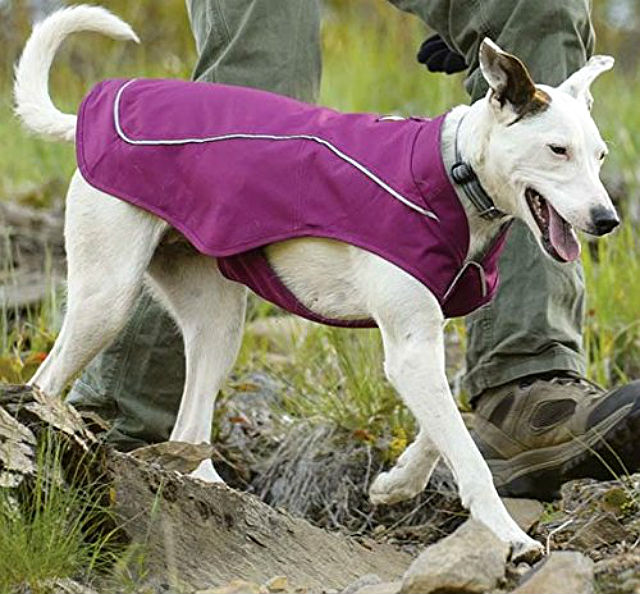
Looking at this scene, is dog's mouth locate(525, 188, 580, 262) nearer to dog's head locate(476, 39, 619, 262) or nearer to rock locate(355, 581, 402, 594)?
dog's head locate(476, 39, 619, 262)

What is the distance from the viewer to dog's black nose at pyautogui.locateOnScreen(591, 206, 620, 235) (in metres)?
2.89

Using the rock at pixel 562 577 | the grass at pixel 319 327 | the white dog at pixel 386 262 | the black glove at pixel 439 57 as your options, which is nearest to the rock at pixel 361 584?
the white dog at pixel 386 262

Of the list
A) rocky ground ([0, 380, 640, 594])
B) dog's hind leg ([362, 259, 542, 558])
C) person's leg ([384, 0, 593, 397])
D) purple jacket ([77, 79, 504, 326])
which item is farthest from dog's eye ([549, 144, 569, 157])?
rocky ground ([0, 380, 640, 594])

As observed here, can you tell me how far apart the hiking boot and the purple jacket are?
0.49 metres

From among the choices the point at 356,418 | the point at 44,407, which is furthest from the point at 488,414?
the point at 44,407

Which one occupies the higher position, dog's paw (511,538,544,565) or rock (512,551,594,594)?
rock (512,551,594,594)

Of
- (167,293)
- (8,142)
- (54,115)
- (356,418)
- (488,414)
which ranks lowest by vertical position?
(8,142)

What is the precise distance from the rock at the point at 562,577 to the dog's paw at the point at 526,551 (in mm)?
426

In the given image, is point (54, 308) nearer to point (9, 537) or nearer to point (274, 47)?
point (274, 47)

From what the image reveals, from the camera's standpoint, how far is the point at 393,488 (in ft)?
A: 11.5

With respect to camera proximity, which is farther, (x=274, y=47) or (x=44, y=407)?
(x=274, y=47)

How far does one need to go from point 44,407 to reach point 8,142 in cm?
488

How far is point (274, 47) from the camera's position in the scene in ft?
12.4

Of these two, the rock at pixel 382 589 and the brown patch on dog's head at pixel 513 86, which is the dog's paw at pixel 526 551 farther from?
the brown patch on dog's head at pixel 513 86
